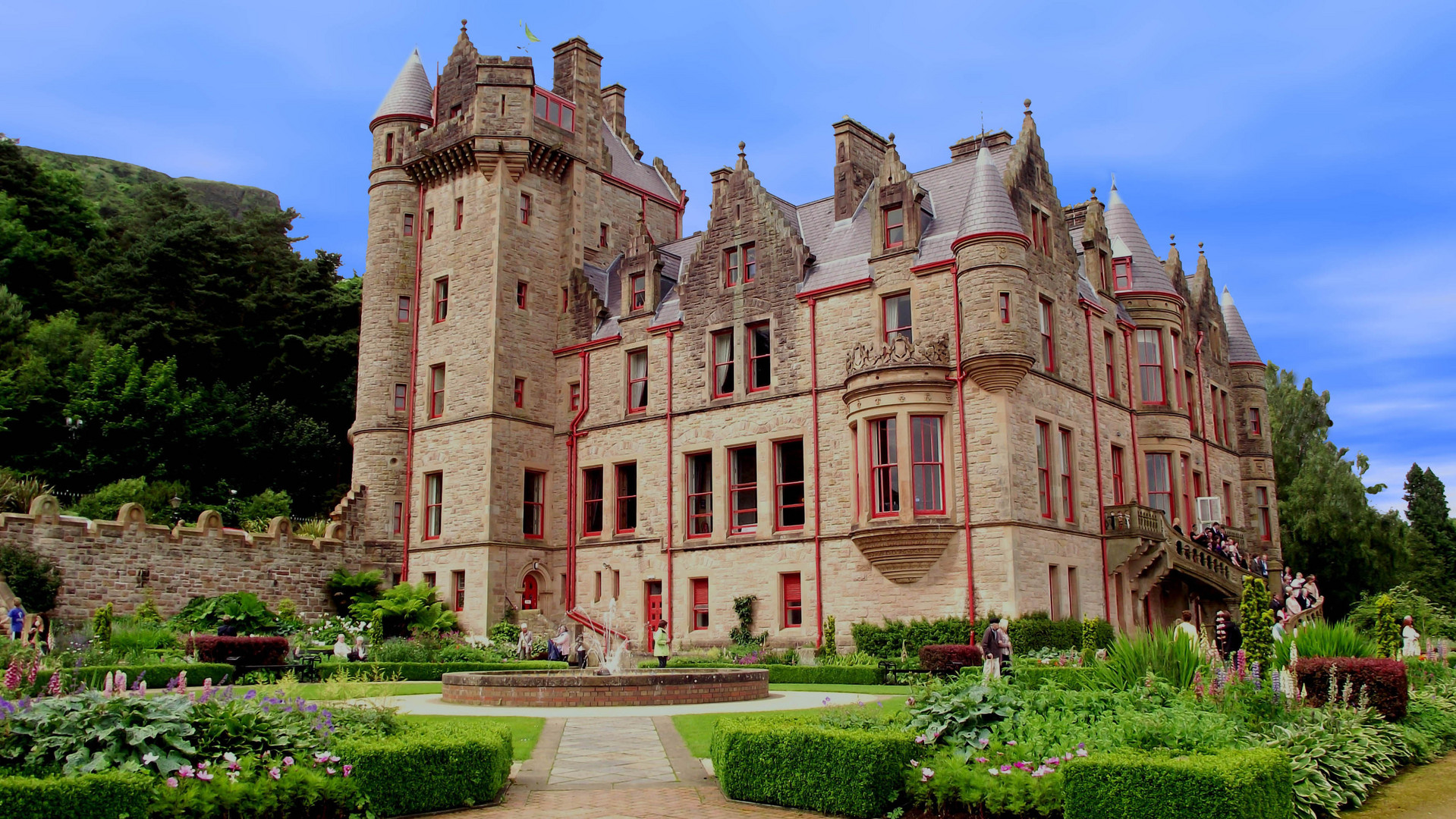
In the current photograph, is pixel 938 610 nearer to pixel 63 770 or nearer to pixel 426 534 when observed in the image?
pixel 426 534

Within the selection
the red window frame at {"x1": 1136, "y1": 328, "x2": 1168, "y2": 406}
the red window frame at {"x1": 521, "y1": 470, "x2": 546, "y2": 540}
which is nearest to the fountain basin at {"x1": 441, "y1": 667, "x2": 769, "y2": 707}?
the red window frame at {"x1": 521, "y1": 470, "x2": 546, "y2": 540}

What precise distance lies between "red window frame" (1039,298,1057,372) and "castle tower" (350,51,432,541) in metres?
21.2

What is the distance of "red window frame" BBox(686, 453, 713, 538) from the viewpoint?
111ft

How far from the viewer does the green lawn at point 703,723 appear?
40.8 ft

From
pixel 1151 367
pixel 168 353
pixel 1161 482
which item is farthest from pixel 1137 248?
pixel 168 353

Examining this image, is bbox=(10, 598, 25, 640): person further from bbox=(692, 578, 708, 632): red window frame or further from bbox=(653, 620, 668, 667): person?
bbox=(692, 578, 708, 632): red window frame

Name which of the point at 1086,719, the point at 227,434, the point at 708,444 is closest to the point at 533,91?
the point at 708,444

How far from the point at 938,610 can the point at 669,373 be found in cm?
1153

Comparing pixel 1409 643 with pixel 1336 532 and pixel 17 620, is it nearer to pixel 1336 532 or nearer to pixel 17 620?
pixel 1336 532

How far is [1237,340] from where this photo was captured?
1722 inches

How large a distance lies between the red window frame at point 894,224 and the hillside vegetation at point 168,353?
2487 cm

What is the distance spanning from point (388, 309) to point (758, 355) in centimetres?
1425

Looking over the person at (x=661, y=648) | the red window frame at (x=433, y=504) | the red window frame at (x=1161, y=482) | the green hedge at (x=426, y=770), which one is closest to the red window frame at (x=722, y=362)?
the person at (x=661, y=648)

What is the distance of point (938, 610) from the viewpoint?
2833 centimetres
